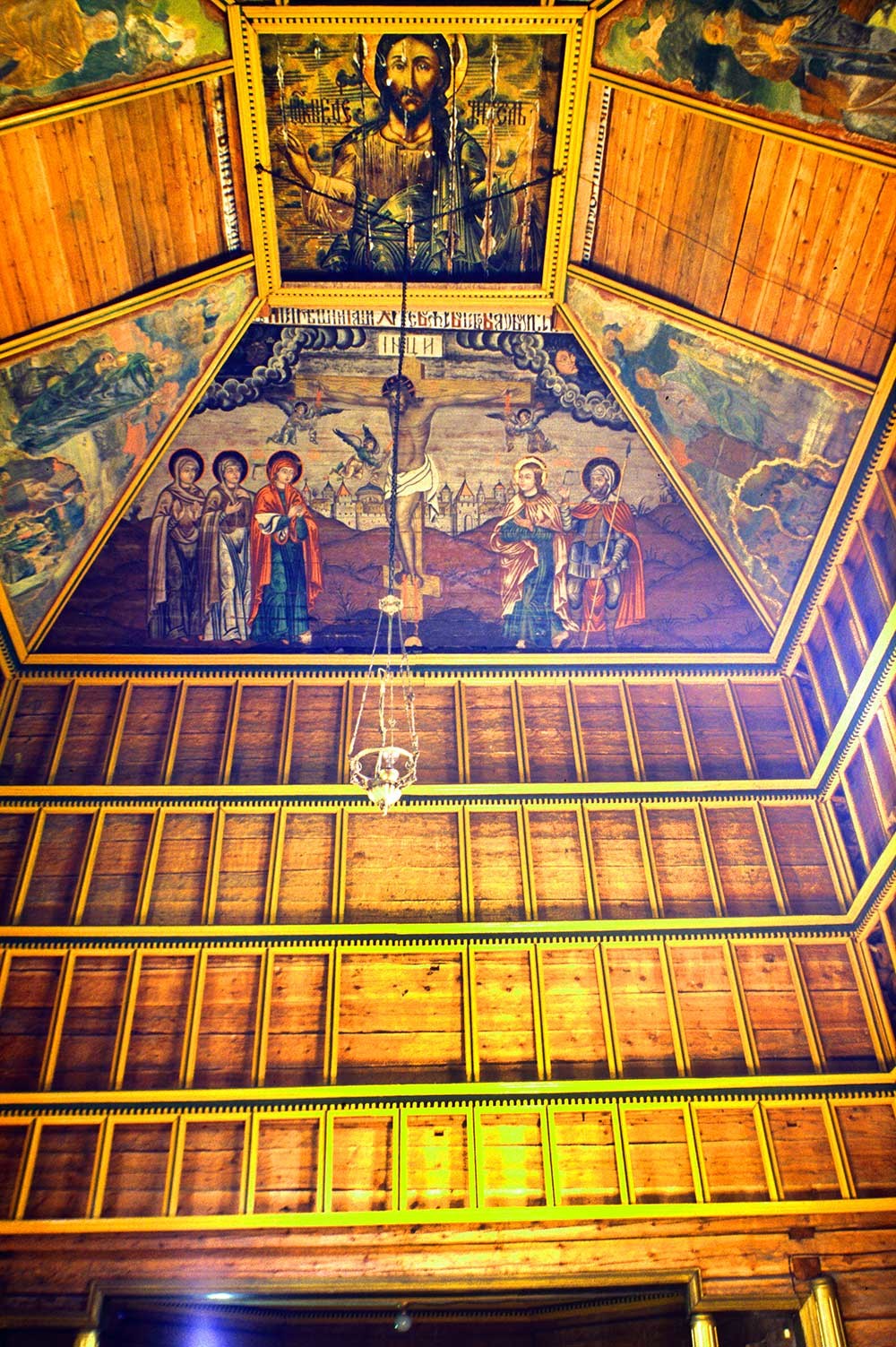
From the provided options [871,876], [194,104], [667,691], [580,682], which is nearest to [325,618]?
[580,682]

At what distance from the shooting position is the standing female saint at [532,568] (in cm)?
1129

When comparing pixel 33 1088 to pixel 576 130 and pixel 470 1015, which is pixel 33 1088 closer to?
pixel 470 1015

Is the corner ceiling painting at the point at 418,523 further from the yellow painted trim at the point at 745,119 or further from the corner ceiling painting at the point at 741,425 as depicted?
the yellow painted trim at the point at 745,119

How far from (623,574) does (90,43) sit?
6.36 meters

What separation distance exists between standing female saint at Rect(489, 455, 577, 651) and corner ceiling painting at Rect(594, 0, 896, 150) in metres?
3.95

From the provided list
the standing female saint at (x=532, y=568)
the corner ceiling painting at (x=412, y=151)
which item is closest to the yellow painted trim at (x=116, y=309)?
the corner ceiling painting at (x=412, y=151)

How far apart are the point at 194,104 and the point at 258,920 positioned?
6.47 metres

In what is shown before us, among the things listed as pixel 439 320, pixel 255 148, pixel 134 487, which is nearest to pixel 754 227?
pixel 439 320

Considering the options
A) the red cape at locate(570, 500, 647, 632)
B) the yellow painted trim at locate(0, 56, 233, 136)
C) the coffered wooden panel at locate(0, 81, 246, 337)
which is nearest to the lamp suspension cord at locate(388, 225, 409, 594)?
the coffered wooden panel at locate(0, 81, 246, 337)

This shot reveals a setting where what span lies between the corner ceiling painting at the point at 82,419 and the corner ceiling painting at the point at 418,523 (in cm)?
39

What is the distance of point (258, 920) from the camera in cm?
975

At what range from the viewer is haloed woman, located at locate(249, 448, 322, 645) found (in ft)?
36.7

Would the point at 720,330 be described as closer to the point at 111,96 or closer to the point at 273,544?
the point at 273,544

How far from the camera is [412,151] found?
30.8 feet
